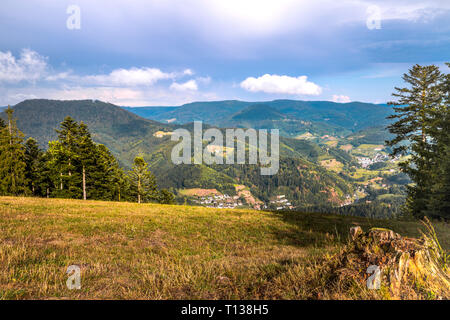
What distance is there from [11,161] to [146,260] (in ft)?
150

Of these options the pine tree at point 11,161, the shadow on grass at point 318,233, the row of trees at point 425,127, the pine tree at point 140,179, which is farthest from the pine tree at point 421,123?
the pine tree at point 11,161

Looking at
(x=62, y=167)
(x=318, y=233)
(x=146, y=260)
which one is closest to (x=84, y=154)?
(x=62, y=167)

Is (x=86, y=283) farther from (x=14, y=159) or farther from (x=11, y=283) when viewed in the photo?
(x=14, y=159)

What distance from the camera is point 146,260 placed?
6.99 m

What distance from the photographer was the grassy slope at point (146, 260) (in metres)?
4.38

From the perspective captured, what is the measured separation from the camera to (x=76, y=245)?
832 cm

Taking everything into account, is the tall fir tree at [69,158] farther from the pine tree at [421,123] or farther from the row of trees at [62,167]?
the pine tree at [421,123]

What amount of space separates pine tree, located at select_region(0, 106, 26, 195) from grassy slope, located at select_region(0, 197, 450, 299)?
33.0m

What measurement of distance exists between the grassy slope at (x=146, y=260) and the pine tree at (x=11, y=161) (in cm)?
3300

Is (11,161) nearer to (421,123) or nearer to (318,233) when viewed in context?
(318,233)

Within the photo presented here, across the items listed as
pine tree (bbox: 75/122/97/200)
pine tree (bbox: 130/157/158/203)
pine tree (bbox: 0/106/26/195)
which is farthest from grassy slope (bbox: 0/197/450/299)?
pine tree (bbox: 130/157/158/203)

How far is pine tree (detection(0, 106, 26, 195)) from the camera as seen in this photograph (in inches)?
1470
